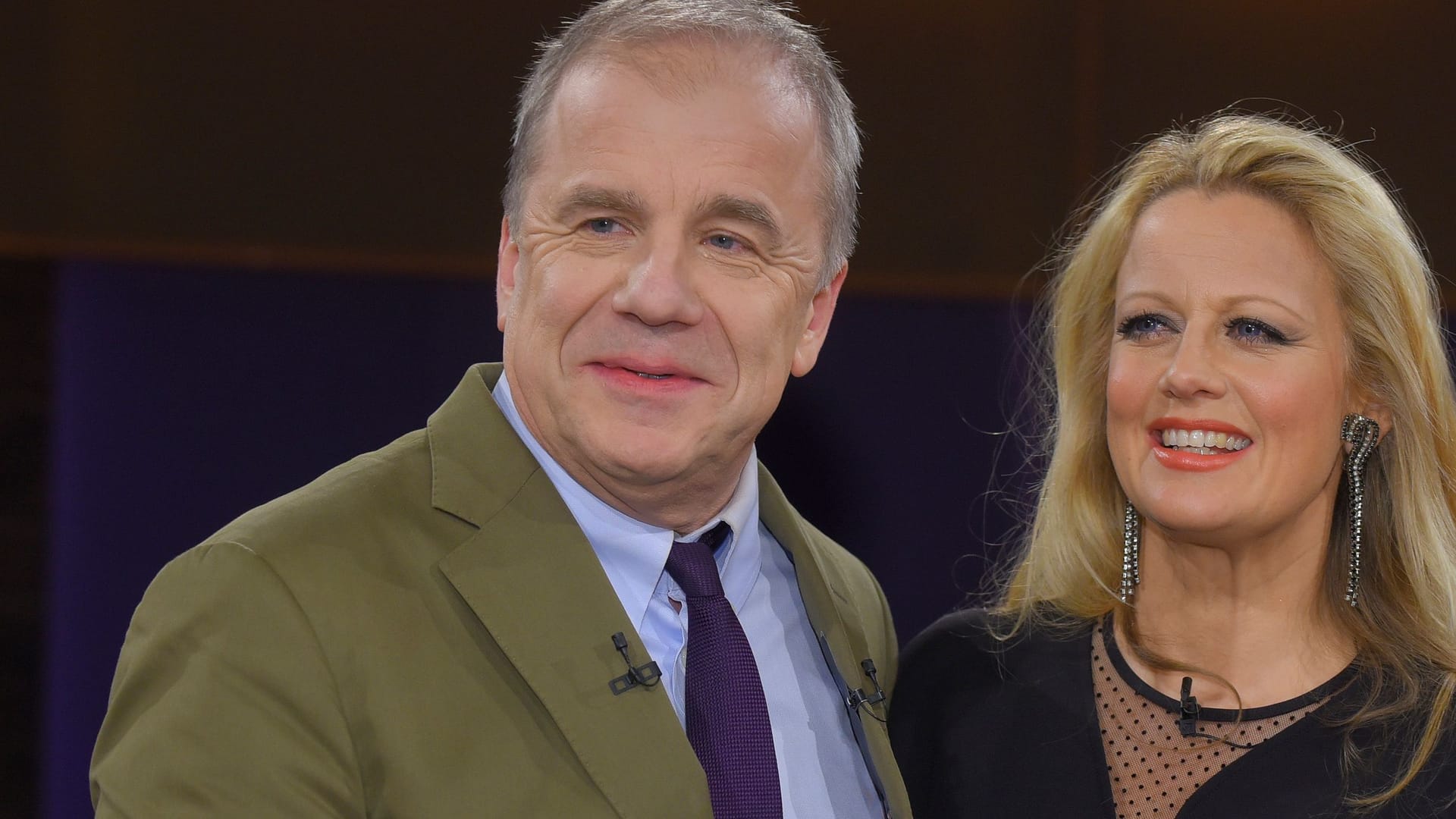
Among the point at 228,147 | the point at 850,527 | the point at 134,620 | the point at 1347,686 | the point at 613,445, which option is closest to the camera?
the point at 134,620

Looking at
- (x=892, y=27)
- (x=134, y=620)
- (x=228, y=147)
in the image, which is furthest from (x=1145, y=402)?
(x=228, y=147)

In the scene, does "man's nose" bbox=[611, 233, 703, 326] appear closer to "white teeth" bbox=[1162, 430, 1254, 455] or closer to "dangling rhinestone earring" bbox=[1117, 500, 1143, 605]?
"white teeth" bbox=[1162, 430, 1254, 455]

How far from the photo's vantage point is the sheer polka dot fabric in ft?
7.56

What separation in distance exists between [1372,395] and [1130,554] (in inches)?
18.6

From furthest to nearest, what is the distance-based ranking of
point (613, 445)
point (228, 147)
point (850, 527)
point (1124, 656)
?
point (850, 527) → point (228, 147) → point (1124, 656) → point (613, 445)

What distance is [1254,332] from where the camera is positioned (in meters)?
2.37

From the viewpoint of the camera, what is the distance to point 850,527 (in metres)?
3.83

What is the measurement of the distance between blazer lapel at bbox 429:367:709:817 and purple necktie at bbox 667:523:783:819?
8 centimetres

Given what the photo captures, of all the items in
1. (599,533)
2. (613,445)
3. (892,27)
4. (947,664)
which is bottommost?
(947,664)

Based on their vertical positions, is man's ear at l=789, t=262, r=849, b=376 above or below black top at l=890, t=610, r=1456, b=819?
above

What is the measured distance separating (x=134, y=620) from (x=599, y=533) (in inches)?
23.7

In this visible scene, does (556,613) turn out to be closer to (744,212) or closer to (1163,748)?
(744,212)

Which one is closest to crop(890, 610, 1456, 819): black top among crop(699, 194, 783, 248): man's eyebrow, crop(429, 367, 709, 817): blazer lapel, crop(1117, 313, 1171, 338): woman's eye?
crop(1117, 313, 1171, 338): woman's eye

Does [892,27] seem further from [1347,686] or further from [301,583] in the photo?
[301,583]
